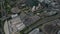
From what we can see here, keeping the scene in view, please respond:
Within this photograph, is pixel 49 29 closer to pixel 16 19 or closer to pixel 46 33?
pixel 46 33

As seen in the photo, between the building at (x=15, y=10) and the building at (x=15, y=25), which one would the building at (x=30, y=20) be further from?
the building at (x=15, y=10)

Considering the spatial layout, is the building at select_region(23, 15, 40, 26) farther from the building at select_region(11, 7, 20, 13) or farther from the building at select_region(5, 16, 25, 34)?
the building at select_region(11, 7, 20, 13)

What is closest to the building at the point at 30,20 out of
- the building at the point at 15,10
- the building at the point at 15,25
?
the building at the point at 15,25

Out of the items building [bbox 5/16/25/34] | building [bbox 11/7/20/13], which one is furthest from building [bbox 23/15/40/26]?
building [bbox 11/7/20/13]

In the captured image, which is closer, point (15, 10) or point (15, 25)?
point (15, 25)

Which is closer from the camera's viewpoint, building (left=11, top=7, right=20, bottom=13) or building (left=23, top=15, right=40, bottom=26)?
building (left=23, top=15, right=40, bottom=26)

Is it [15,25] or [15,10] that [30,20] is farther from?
[15,10]

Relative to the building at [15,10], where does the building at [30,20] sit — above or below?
below

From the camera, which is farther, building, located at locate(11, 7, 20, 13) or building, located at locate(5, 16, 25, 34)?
building, located at locate(11, 7, 20, 13)

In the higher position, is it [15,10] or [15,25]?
[15,10]

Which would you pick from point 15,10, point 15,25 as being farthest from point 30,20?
point 15,10

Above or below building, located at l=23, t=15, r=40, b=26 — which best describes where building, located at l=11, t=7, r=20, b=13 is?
above

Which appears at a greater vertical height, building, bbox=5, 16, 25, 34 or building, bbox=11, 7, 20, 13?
building, bbox=11, 7, 20, 13
